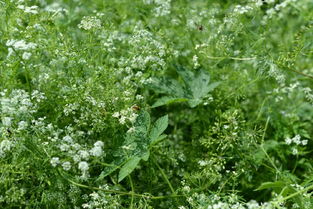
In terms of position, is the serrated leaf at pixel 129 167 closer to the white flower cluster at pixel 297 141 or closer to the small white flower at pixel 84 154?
the small white flower at pixel 84 154

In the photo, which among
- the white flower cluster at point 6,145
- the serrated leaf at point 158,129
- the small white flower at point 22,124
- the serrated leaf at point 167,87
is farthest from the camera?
the serrated leaf at point 167,87

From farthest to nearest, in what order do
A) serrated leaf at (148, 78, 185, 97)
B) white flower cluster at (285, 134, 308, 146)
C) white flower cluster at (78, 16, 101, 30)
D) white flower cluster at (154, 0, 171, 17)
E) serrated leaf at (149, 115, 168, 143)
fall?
white flower cluster at (154, 0, 171, 17) → serrated leaf at (148, 78, 185, 97) → white flower cluster at (285, 134, 308, 146) → white flower cluster at (78, 16, 101, 30) → serrated leaf at (149, 115, 168, 143)

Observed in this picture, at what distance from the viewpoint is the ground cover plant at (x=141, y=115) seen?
2984 millimetres

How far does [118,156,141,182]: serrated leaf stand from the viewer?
2.87 m

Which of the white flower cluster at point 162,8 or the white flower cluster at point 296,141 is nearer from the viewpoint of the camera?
the white flower cluster at point 296,141

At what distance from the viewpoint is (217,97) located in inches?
159

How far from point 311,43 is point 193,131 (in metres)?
1.19

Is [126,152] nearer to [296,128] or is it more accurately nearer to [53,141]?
[53,141]

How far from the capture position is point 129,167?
292 cm

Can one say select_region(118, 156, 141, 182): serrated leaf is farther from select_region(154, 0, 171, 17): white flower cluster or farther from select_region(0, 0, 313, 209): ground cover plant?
select_region(154, 0, 171, 17): white flower cluster

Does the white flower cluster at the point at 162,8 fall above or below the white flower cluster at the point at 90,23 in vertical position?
below

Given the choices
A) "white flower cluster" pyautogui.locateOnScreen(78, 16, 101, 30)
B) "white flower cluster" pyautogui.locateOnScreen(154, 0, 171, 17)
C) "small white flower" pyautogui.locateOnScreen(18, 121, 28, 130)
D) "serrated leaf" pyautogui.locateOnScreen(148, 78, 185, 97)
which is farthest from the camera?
"white flower cluster" pyautogui.locateOnScreen(154, 0, 171, 17)

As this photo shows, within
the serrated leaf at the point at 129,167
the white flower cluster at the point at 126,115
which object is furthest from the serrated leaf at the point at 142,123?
the serrated leaf at the point at 129,167

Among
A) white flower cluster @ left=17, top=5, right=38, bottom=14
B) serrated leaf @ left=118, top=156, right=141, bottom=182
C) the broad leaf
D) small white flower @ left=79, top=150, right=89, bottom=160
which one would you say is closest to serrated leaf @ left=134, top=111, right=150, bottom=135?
the broad leaf
